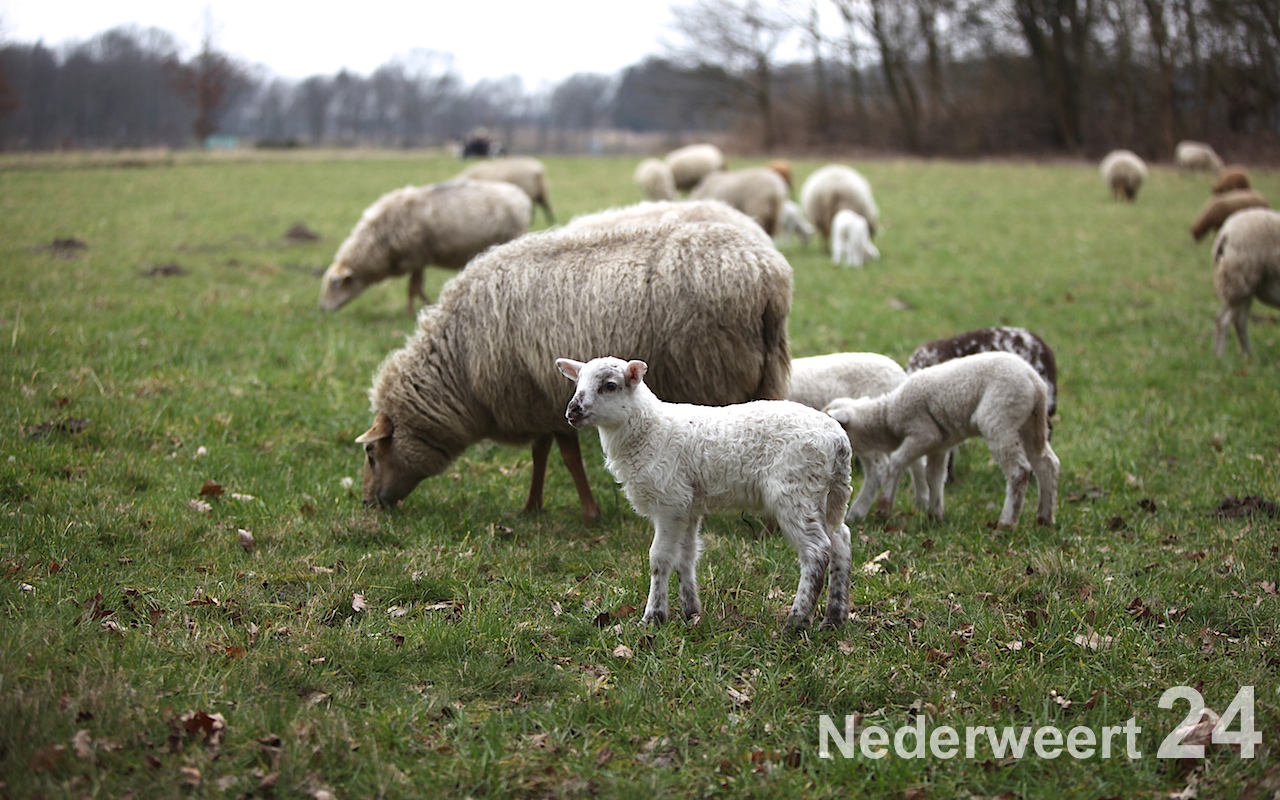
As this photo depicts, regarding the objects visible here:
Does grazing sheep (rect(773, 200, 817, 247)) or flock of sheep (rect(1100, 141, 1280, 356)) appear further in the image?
grazing sheep (rect(773, 200, 817, 247))

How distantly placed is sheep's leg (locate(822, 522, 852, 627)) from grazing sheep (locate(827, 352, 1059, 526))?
1559mm

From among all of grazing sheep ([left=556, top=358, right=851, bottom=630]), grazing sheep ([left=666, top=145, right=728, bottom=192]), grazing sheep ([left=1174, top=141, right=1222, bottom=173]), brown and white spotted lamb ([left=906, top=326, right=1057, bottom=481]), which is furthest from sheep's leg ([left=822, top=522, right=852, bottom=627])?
grazing sheep ([left=1174, top=141, right=1222, bottom=173])

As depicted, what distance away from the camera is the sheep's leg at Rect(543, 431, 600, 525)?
591 centimetres

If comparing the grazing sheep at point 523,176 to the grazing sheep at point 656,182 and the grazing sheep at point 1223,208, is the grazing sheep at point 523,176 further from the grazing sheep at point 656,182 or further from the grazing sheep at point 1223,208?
the grazing sheep at point 1223,208

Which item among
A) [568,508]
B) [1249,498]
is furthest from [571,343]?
[1249,498]

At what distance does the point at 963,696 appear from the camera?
12.1 ft

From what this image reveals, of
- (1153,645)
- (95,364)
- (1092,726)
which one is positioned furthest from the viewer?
(95,364)

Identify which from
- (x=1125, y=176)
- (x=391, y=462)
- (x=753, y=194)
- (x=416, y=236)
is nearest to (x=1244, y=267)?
(x=391, y=462)

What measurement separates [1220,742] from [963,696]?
34.1 inches

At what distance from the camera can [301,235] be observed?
59.1ft

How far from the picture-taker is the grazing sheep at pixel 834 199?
56.4 feet

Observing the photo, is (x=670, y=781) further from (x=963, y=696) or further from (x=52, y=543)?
(x=52, y=543)

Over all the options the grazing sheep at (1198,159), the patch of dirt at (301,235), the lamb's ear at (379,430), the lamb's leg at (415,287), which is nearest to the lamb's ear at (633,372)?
the lamb's ear at (379,430)

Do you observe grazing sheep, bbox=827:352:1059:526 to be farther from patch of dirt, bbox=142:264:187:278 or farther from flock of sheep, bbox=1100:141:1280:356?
patch of dirt, bbox=142:264:187:278
